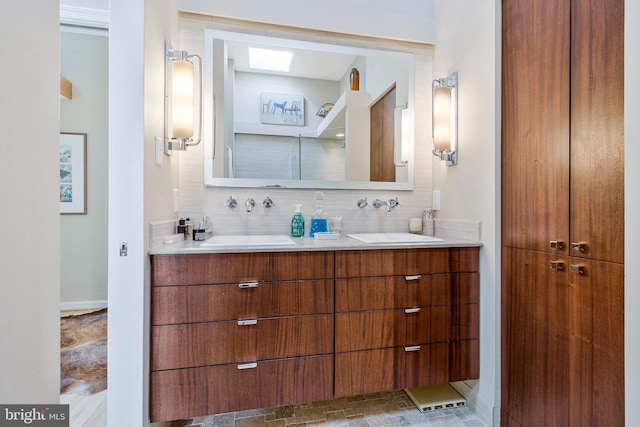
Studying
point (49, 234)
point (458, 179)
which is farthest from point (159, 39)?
point (458, 179)

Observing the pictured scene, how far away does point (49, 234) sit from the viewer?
2.45 ft

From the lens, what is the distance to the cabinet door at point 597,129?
39.5 inches

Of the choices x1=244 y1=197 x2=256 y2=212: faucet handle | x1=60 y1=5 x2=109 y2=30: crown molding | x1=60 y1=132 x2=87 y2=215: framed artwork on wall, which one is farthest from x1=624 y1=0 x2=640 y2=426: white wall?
x1=60 y1=132 x2=87 y2=215: framed artwork on wall

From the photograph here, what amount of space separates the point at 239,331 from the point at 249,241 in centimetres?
45

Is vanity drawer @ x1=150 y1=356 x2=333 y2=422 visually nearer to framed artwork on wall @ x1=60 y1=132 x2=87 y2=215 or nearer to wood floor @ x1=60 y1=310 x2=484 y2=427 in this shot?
wood floor @ x1=60 y1=310 x2=484 y2=427

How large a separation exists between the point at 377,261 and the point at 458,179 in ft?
2.59

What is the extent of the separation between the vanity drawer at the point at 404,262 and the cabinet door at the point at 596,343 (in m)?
0.48

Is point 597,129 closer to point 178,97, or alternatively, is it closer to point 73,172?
point 178,97

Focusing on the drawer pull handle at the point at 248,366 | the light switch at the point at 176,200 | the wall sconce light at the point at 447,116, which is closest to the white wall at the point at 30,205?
the drawer pull handle at the point at 248,366

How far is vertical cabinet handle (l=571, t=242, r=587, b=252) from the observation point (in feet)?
3.65

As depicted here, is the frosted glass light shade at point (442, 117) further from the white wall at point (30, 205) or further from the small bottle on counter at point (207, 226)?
the white wall at point (30, 205)

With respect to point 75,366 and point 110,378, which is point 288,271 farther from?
point 75,366

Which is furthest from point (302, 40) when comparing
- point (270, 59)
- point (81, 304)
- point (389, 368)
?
point (81, 304)

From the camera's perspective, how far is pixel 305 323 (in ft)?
4.60
